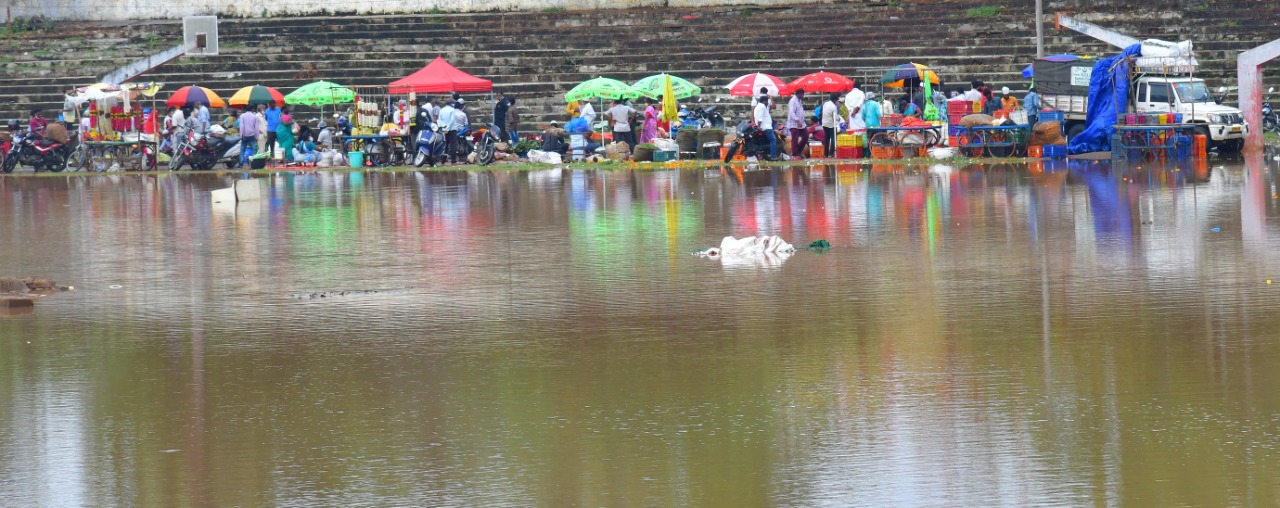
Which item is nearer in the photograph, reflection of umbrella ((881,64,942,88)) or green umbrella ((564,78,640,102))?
green umbrella ((564,78,640,102))

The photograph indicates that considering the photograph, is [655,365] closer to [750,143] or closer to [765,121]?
[765,121]

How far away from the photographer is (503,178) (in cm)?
2541

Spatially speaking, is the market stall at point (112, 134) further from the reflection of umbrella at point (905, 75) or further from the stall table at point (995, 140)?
the stall table at point (995, 140)

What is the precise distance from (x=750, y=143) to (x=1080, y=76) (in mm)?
5941

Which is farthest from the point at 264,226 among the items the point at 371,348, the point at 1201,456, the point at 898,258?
the point at 1201,456

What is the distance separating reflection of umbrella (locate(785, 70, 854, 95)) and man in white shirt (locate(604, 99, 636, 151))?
3673 millimetres

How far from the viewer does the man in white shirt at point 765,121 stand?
28.0 metres

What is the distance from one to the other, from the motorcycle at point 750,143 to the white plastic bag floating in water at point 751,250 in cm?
1486

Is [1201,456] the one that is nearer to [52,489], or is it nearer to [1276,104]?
[52,489]

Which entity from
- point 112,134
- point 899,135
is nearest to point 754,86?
point 899,135

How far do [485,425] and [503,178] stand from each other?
18.5 m

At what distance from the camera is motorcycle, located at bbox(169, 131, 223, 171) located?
98.9 ft

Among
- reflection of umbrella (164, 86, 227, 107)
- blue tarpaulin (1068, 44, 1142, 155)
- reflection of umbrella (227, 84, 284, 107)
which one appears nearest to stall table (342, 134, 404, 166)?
reflection of umbrella (164, 86, 227, 107)

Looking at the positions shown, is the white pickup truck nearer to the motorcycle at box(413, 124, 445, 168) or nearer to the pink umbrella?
the pink umbrella
